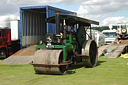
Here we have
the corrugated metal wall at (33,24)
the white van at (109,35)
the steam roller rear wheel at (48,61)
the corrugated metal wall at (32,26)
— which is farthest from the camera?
the white van at (109,35)

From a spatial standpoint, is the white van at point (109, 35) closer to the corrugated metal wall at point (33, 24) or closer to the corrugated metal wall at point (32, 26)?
the corrugated metal wall at point (33, 24)

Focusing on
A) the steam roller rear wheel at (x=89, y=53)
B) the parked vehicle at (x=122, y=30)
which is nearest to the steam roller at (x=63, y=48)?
the steam roller rear wheel at (x=89, y=53)

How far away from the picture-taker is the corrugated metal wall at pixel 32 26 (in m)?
16.7

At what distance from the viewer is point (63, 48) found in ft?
29.1

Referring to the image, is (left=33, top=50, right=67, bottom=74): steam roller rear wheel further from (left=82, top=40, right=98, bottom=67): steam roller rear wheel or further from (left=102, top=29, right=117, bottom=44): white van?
(left=102, top=29, right=117, bottom=44): white van

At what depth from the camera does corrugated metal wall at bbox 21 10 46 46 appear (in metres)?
16.7

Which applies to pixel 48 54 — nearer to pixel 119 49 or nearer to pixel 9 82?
pixel 9 82

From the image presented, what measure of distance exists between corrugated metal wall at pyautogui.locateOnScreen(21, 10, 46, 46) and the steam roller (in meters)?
5.84

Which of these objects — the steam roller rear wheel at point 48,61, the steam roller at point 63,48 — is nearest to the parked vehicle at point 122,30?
the steam roller at point 63,48

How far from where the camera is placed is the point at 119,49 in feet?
55.6

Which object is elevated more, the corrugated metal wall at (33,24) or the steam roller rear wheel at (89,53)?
the corrugated metal wall at (33,24)

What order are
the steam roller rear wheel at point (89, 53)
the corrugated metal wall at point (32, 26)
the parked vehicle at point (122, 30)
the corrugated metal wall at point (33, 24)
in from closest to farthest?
the steam roller rear wheel at point (89, 53) < the corrugated metal wall at point (33, 24) < the corrugated metal wall at point (32, 26) < the parked vehicle at point (122, 30)

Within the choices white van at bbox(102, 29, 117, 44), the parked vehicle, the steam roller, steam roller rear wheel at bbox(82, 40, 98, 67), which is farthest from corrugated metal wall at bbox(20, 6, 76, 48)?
white van at bbox(102, 29, 117, 44)

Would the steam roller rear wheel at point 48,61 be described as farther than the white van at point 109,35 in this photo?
No
